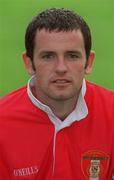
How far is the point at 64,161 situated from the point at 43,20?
542 mm

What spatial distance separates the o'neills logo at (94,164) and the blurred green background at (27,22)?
→ 8.10ft

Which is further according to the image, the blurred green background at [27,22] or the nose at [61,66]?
the blurred green background at [27,22]

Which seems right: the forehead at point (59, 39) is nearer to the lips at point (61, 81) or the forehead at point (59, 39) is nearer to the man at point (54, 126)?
the man at point (54, 126)

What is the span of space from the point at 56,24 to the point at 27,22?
9.12 feet

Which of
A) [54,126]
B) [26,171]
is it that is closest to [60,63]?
[54,126]

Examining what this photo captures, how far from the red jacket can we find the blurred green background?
247 cm

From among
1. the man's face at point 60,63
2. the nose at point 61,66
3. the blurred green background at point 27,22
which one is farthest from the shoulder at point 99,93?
the blurred green background at point 27,22

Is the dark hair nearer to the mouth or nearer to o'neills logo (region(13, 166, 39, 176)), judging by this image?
the mouth

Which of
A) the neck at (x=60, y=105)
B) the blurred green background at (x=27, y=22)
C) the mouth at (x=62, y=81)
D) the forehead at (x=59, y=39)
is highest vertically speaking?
the forehead at (x=59, y=39)

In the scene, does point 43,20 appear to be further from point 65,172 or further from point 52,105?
point 65,172

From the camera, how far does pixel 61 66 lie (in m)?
1.92

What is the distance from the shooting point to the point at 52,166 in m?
2.05

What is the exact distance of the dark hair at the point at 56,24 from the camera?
201 cm

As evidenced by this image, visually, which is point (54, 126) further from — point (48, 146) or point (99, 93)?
point (99, 93)
